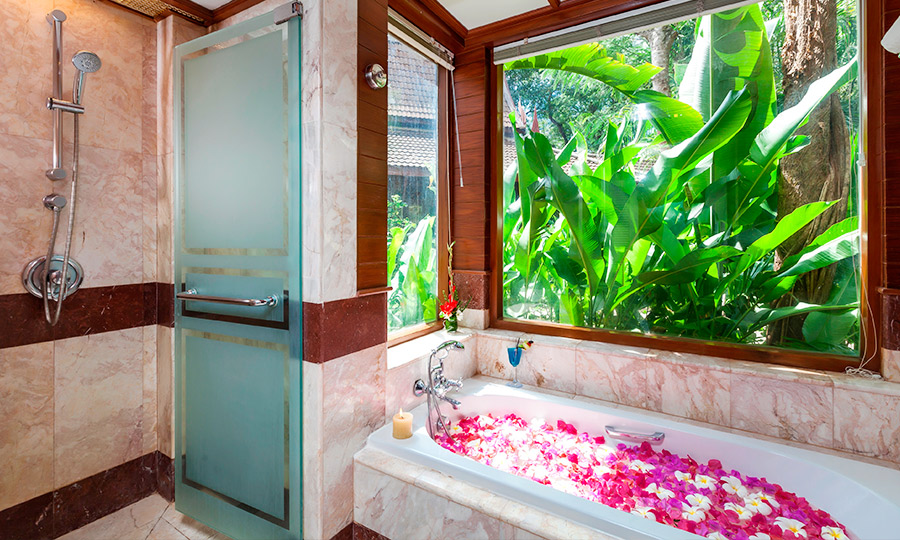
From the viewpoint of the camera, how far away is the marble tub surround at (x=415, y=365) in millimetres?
1781

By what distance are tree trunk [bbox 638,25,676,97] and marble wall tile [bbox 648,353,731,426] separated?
1314 millimetres

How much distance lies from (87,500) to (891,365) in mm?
3311

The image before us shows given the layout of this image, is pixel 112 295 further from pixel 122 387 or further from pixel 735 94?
pixel 735 94

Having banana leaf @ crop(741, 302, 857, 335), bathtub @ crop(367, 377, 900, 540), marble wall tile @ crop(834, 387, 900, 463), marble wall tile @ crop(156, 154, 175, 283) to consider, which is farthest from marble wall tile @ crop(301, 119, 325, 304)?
marble wall tile @ crop(834, 387, 900, 463)

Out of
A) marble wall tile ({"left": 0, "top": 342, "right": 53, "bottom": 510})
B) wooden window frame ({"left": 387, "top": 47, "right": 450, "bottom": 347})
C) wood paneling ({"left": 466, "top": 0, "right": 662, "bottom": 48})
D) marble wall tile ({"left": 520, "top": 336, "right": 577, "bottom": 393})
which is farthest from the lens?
wooden window frame ({"left": 387, "top": 47, "right": 450, "bottom": 347})

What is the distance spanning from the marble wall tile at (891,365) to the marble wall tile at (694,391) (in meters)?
0.52

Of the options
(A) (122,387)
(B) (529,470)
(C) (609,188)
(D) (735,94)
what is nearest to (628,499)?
(B) (529,470)

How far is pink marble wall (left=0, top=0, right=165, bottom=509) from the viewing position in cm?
152

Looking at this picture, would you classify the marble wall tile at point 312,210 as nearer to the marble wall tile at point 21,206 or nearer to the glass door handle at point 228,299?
the glass door handle at point 228,299

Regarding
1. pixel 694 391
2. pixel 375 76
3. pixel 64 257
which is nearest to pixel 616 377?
pixel 694 391

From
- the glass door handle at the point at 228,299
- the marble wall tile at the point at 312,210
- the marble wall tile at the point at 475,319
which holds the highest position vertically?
the marble wall tile at the point at 312,210

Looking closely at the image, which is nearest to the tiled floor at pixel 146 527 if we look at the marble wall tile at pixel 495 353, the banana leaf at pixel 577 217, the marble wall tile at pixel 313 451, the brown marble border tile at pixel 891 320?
the marble wall tile at pixel 313 451

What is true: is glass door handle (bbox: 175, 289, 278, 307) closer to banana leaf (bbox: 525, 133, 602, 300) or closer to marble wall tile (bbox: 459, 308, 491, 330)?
marble wall tile (bbox: 459, 308, 491, 330)

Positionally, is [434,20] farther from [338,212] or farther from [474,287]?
[474,287]
